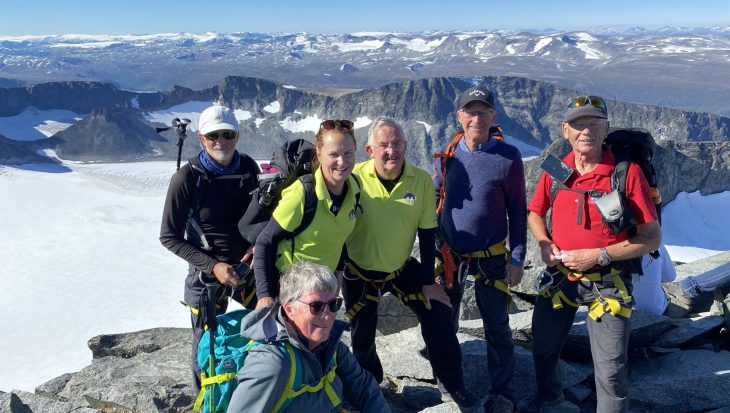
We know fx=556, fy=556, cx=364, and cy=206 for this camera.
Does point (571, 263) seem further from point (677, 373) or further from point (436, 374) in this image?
point (677, 373)

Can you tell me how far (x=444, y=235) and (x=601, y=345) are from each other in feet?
7.63

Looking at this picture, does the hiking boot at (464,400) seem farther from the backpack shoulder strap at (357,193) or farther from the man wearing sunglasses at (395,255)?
the backpack shoulder strap at (357,193)

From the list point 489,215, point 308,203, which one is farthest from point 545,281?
point 308,203

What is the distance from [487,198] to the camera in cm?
672

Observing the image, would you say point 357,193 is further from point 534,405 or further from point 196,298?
point 534,405

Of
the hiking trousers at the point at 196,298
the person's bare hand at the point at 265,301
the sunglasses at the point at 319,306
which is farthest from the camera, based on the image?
the hiking trousers at the point at 196,298

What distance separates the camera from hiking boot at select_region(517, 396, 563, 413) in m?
6.76

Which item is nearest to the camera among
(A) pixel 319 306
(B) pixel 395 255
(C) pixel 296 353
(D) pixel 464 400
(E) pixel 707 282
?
(C) pixel 296 353

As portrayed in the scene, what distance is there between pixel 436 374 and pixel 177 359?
17.1 feet

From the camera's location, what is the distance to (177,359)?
998 centimetres

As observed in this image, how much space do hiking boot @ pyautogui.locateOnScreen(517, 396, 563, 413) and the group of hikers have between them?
14mm

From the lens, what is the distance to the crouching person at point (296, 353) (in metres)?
4.00

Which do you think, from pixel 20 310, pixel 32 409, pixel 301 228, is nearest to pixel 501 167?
pixel 301 228

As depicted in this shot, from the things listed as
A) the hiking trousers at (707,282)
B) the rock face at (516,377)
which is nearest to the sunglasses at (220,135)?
the rock face at (516,377)
